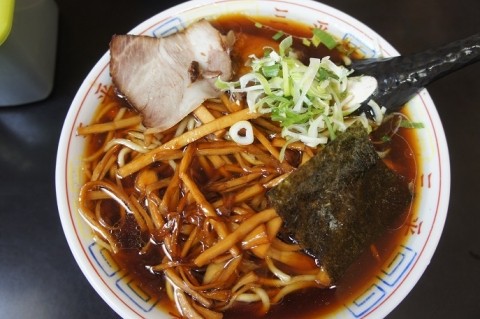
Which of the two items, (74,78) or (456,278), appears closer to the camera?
(456,278)

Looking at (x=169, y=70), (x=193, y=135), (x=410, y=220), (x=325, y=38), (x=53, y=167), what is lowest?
(x=53, y=167)

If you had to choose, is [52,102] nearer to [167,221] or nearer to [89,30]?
[89,30]

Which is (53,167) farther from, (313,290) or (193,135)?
(313,290)

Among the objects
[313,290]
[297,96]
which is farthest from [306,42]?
[313,290]

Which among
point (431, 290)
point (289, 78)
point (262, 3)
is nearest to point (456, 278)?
point (431, 290)

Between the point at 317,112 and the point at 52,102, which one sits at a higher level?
the point at 317,112

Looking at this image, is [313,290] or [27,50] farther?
[27,50]

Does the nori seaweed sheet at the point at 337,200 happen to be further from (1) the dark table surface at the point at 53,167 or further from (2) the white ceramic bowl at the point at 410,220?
(1) the dark table surface at the point at 53,167

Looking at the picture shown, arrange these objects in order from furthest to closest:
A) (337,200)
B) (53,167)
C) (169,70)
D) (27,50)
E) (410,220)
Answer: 1. (53,167)
2. (27,50)
3. (169,70)
4. (410,220)
5. (337,200)
